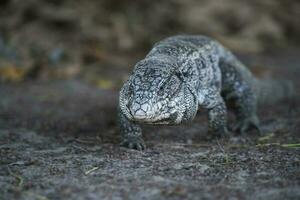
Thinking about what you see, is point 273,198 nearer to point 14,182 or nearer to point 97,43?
point 14,182

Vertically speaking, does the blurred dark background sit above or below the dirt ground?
above

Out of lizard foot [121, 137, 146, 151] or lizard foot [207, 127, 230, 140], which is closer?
lizard foot [121, 137, 146, 151]

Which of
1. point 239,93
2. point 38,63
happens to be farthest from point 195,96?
point 38,63

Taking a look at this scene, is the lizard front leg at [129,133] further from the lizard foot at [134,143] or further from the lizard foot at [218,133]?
the lizard foot at [218,133]

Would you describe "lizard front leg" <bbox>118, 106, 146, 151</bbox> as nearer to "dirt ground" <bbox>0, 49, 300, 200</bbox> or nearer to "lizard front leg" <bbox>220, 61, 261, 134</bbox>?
"dirt ground" <bbox>0, 49, 300, 200</bbox>

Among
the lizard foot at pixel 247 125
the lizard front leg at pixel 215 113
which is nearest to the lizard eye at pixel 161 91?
the lizard front leg at pixel 215 113

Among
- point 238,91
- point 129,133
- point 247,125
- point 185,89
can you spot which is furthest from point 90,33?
point 185,89

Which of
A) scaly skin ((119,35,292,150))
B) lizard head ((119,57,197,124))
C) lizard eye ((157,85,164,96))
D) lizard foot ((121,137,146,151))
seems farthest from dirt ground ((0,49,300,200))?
lizard eye ((157,85,164,96))
